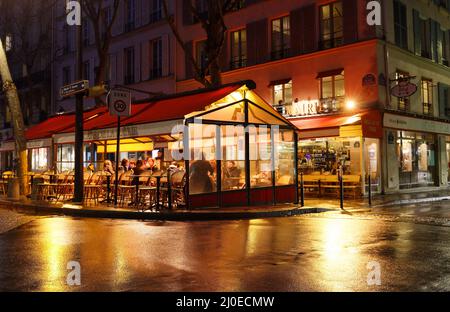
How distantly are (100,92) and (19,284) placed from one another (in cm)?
1072

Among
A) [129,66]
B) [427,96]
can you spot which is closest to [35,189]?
[129,66]

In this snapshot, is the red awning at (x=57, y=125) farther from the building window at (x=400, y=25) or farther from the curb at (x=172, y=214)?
the building window at (x=400, y=25)

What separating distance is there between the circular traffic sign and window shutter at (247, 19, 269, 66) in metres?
11.9

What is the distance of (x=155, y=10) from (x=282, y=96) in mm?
11371

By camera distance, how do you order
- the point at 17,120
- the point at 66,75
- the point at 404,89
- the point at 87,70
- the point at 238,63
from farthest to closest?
1. the point at 66,75
2. the point at 87,70
3. the point at 238,63
4. the point at 404,89
5. the point at 17,120

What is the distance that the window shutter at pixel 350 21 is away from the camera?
21156mm

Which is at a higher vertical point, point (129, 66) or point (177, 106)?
point (129, 66)

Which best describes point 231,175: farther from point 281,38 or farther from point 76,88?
point 281,38

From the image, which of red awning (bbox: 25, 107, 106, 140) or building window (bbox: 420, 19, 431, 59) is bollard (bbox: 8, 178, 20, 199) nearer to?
red awning (bbox: 25, 107, 106, 140)

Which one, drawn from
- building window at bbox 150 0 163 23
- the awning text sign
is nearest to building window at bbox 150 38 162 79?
building window at bbox 150 0 163 23

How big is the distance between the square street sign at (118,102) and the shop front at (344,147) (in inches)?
348

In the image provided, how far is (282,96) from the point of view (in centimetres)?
2405

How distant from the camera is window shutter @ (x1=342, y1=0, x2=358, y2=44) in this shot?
21.2 meters

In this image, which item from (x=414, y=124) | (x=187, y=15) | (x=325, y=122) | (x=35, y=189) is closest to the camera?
(x=35, y=189)
